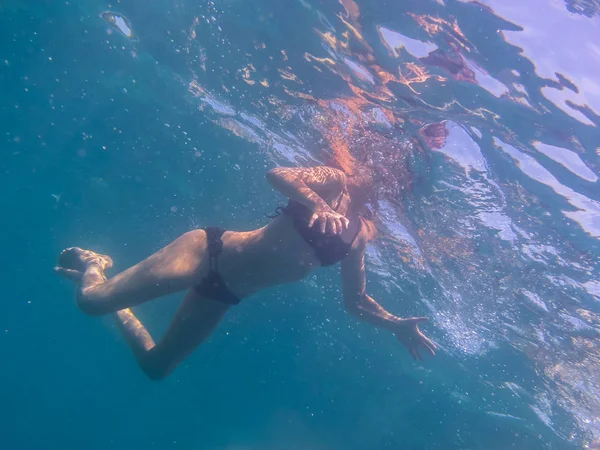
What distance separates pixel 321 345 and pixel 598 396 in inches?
815

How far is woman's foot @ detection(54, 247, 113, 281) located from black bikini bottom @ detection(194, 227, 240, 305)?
85.5 inches

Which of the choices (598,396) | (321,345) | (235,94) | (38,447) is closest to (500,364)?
(598,396)

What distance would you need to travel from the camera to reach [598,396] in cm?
1811

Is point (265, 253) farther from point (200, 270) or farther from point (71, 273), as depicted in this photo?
point (71, 273)

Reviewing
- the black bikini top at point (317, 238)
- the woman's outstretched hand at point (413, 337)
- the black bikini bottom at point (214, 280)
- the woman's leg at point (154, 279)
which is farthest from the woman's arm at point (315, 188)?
the woman's outstretched hand at point (413, 337)

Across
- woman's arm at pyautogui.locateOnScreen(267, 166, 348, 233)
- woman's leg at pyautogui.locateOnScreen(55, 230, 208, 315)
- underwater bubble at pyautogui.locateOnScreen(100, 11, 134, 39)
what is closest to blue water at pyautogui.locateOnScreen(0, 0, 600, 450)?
underwater bubble at pyautogui.locateOnScreen(100, 11, 134, 39)

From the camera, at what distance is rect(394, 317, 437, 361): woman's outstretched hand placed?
664 cm

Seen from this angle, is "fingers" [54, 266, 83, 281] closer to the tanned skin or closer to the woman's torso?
the tanned skin

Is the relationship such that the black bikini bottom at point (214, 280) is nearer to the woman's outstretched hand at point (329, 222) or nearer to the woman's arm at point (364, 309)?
the woman's outstretched hand at point (329, 222)

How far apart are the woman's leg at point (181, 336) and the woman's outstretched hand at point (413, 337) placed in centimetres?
333

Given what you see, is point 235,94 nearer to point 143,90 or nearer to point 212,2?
point 212,2

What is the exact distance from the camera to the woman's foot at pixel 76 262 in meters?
6.10

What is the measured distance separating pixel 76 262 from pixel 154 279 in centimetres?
247

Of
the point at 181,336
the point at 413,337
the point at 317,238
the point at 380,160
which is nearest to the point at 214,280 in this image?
the point at 181,336
